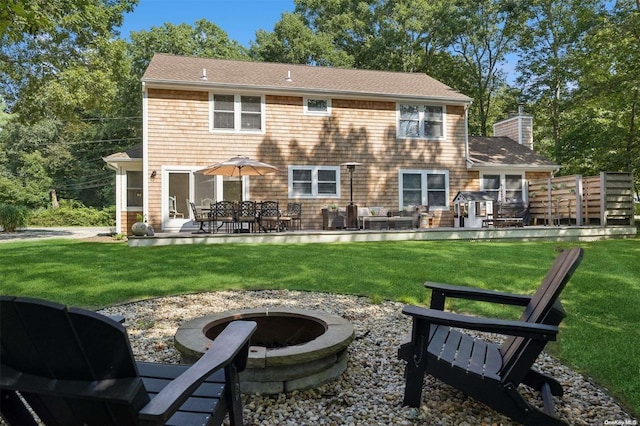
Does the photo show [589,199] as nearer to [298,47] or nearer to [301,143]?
[301,143]

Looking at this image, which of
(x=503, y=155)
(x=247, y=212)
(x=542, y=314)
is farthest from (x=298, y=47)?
(x=542, y=314)

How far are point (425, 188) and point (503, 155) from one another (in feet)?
13.4

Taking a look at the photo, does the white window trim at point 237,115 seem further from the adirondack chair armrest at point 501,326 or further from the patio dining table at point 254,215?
the adirondack chair armrest at point 501,326

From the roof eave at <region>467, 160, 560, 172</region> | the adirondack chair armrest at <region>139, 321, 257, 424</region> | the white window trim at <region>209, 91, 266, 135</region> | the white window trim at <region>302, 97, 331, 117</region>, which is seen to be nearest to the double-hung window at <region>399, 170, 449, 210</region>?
the roof eave at <region>467, 160, 560, 172</region>

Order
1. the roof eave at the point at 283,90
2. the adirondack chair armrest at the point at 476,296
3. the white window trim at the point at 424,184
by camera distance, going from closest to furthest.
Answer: the adirondack chair armrest at the point at 476,296, the roof eave at the point at 283,90, the white window trim at the point at 424,184

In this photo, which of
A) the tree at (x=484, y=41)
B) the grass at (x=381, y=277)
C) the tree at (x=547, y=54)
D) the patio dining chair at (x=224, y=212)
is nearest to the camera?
the grass at (x=381, y=277)

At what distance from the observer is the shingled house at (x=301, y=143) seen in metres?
13.4

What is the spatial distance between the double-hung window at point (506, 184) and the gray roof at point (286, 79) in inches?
121

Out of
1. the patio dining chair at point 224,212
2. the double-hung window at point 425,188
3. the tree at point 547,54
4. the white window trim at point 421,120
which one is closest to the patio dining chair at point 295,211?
the patio dining chair at point 224,212

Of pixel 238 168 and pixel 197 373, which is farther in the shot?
pixel 238 168

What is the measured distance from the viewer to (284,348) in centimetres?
282

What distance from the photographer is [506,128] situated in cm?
2073

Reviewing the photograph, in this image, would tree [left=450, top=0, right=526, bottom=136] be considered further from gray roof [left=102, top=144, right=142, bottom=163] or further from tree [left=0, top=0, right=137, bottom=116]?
gray roof [left=102, top=144, right=142, bottom=163]

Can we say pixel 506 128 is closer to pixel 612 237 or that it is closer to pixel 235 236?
pixel 612 237
